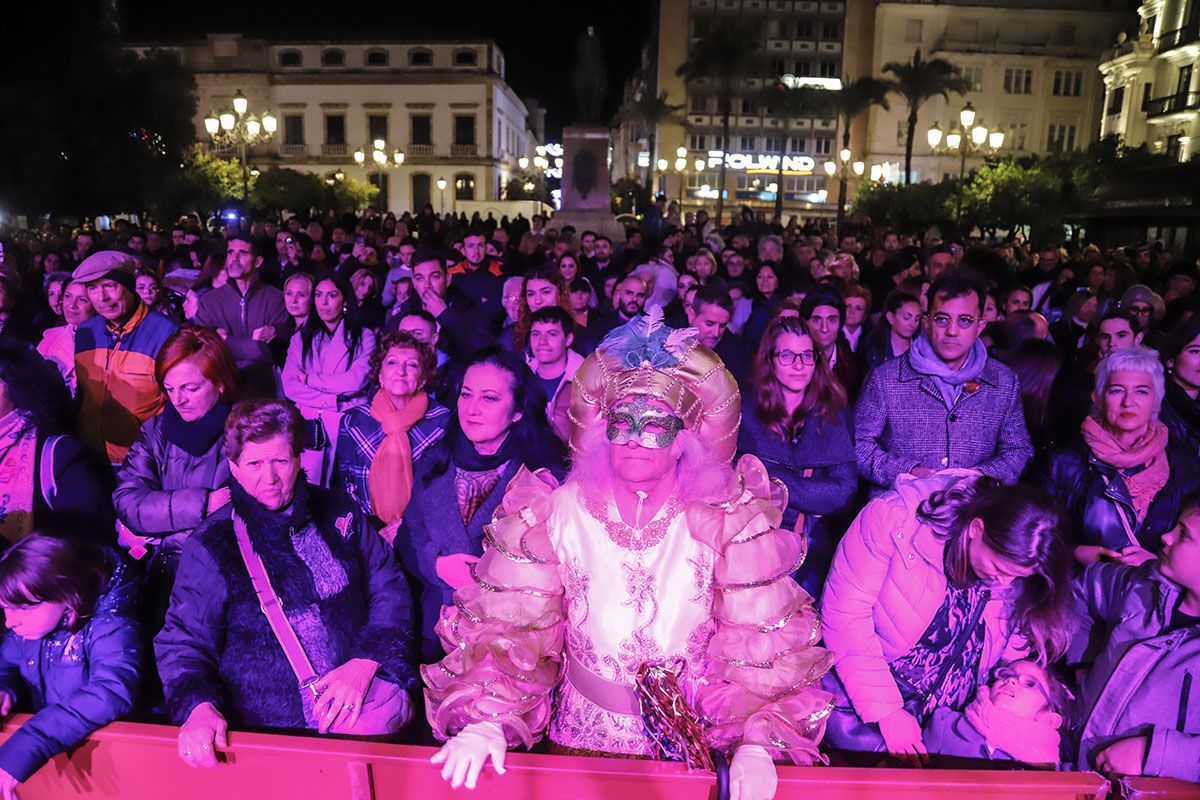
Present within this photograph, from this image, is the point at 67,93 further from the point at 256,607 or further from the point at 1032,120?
the point at 1032,120

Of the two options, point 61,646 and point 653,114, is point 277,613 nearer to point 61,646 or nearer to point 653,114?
point 61,646

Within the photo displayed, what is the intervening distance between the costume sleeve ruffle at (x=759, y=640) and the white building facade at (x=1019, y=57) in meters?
64.4

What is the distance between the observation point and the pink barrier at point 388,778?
2.25 meters

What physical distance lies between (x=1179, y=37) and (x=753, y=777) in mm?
59305

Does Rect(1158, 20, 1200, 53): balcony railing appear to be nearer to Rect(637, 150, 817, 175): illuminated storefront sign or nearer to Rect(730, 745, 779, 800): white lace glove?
Rect(637, 150, 817, 175): illuminated storefront sign

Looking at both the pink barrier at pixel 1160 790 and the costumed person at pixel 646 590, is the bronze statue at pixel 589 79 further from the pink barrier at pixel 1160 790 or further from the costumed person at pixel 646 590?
the pink barrier at pixel 1160 790

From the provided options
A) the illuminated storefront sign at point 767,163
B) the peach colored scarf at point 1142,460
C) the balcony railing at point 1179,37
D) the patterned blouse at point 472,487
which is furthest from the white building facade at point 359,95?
the peach colored scarf at point 1142,460

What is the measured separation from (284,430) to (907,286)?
494 centimetres

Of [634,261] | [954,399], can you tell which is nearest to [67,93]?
[634,261]

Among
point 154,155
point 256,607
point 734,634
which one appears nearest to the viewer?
point 734,634

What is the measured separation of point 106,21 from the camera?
74.5 ft

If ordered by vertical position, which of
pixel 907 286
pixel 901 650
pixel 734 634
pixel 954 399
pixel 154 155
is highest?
pixel 154 155

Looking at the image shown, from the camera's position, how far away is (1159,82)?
50.1 meters

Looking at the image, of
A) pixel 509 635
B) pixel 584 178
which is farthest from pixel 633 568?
pixel 584 178
